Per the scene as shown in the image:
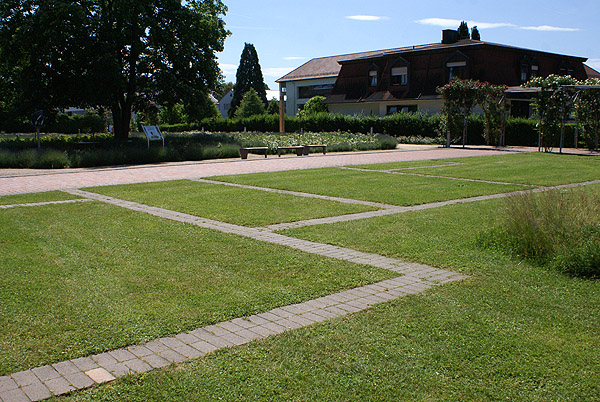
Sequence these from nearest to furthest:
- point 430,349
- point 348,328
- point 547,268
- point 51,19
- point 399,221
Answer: point 430,349
point 348,328
point 547,268
point 399,221
point 51,19

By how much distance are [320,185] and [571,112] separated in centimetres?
2051

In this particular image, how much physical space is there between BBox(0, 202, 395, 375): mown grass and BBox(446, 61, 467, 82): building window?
4165 cm

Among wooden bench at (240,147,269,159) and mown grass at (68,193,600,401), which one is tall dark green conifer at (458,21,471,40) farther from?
mown grass at (68,193,600,401)

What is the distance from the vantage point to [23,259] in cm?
666

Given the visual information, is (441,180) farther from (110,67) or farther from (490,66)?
(490,66)

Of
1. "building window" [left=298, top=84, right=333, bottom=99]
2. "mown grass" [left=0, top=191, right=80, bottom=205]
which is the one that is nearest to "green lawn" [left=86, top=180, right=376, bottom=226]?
"mown grass" [left=0, top=191, right=80, bottom=205]

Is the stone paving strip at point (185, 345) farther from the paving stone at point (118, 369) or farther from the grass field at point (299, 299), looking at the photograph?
the grass field at point (299, 299)

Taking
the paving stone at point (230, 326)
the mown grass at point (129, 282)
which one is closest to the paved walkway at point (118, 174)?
the mown grass at point (129, 282)

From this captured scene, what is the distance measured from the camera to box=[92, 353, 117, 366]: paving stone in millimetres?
3904

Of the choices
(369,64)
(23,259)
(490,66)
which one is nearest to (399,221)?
(23,259)

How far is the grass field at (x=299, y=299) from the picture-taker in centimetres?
359

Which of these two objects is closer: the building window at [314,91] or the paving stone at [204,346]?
the paving stone at [204,346]

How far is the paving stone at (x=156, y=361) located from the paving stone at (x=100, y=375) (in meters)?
0.29

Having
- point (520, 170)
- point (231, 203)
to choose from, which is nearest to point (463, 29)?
point (520, 170)
